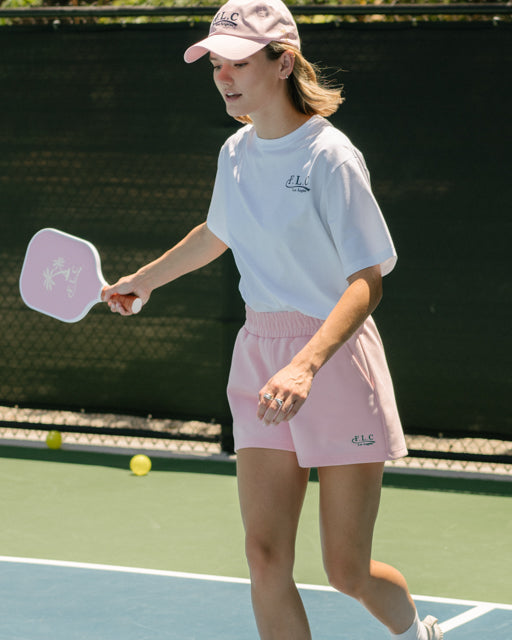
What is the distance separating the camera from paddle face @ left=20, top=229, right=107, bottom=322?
3.62 m

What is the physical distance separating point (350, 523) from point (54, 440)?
4.06 m

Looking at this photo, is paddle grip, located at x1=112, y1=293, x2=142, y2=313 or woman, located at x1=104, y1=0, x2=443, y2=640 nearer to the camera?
woman, located at x1=104, y1=0, x2=443, y2=640

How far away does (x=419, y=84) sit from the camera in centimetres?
605

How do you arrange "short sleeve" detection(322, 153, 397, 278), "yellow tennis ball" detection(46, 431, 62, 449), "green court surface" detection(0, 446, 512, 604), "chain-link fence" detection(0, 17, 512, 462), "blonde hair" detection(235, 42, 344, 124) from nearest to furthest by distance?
1. "short sleeve" detection(322, 153, 397, 278)
2. "blonde hair" detection(235, 42, 344, 124)
3. "green court surface" detection(0, 446, 512, 604)
4. "chain-link fence" detection(0, 17, 512, 462)
5. "yellow tennis ball" detection(46, 431, 62, 449)

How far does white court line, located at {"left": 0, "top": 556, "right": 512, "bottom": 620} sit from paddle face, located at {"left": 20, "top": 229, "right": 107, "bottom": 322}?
1471mm

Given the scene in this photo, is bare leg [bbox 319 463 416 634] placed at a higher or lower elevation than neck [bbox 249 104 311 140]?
lower

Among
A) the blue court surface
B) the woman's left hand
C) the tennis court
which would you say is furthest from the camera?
the tennis court

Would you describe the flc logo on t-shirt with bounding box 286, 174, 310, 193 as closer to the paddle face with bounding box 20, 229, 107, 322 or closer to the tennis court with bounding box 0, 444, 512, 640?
the paddle face with bounding box 20, 229, 107, 322

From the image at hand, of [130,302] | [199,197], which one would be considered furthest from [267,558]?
[199,197]

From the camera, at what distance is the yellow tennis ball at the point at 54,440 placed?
685cm

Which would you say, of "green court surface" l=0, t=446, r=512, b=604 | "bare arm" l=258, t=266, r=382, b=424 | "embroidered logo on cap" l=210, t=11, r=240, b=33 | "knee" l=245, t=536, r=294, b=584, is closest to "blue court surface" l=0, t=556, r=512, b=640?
"green court surface" l=0, t=446, r=512, b=604

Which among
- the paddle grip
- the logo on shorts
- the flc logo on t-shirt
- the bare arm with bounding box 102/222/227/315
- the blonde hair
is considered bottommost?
the logo on shorts

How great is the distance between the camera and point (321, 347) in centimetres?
273

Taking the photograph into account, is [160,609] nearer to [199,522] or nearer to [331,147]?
[199,522]
